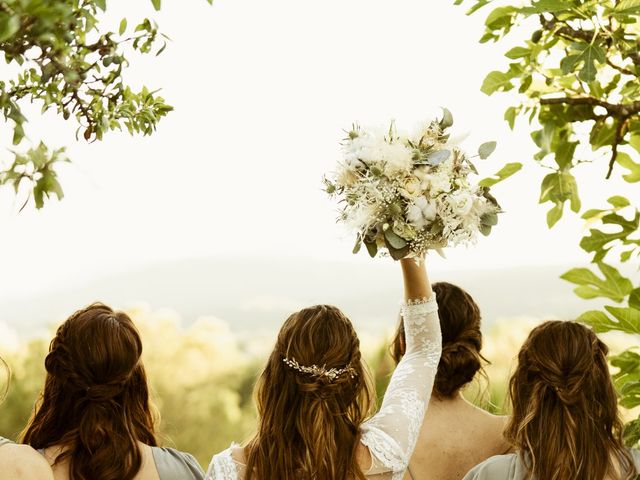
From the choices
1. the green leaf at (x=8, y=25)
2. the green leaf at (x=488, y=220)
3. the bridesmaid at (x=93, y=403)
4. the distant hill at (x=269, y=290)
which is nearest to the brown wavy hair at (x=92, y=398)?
the bridesmaid at (x=93, y=403)

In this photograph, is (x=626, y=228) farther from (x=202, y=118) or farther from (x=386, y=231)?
(x=202, y=118)

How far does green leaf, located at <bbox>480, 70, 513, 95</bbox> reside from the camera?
198cm

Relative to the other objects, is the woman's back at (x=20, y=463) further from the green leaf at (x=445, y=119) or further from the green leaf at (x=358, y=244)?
the green leaf at (x=445, y=119)

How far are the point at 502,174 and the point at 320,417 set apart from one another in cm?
88

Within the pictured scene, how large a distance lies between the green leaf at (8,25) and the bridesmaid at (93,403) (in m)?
1.50

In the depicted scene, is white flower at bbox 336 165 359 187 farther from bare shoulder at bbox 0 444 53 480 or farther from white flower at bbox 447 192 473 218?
bare shoulder at bbox 0 444 53 480

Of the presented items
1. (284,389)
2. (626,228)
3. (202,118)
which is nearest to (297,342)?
(284,389)

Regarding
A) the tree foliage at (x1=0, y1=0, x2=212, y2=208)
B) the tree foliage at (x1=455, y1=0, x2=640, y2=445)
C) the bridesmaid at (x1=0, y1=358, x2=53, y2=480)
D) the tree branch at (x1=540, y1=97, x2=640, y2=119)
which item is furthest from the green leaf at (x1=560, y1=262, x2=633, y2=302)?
the bridesmaid at (x1=0, y1=358, x2=53, y2=480)

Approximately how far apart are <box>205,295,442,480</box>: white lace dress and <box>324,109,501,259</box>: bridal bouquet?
1.02ft

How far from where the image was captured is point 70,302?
8.52 metres

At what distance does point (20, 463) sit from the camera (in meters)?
2.21

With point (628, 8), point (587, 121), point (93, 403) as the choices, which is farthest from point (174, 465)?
point (628, 8)

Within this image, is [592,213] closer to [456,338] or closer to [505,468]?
[505,468]

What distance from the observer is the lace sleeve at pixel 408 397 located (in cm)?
245
